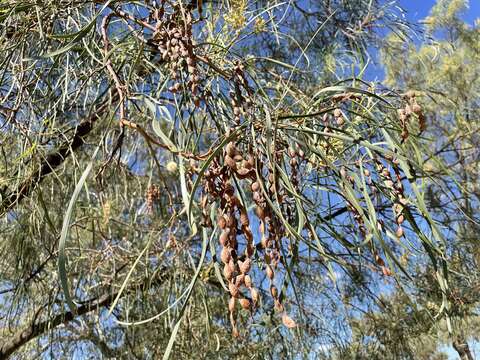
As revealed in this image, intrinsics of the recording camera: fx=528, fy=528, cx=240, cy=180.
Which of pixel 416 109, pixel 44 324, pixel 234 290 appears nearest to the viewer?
pixel 234 290

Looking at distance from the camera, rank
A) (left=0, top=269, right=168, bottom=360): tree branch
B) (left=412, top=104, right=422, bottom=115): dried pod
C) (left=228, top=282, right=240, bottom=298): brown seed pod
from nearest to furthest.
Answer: (left=228, top=282, right=240, bottom=298): brown seed pod, (left=412, top=104, right=422, bottom=115): dried pod, (left=0, top=269, right=168, bottom=360): tree branch

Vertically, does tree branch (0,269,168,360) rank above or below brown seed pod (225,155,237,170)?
above

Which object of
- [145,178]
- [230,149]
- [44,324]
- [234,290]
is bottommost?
[234,290]

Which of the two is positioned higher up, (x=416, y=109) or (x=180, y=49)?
(x=180, y=49)

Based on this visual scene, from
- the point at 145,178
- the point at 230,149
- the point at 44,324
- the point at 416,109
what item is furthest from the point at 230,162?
the point at 145,178

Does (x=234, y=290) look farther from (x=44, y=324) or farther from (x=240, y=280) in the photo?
(x=44, y=324)

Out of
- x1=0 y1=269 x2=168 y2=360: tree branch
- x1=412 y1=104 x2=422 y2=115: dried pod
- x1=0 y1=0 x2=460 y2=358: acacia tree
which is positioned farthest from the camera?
x1=0 y1=269 x2=168 y2=360: tree branch

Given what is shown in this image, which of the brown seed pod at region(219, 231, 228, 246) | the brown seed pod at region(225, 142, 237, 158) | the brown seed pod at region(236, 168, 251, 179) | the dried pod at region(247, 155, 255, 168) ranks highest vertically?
the dried pod at region(247, 155, 255, 168)

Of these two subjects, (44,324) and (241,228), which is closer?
(241,228)

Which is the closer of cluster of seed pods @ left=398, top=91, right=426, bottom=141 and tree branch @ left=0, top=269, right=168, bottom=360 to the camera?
cluster of seed pods @ left=398, top=91, right=426, bottom=141

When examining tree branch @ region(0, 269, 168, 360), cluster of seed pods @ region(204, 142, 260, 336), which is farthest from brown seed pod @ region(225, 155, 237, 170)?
tree branch @ region(0, 269, 168, 360)

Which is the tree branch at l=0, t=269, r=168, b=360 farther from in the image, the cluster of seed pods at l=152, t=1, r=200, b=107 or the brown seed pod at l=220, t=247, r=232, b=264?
the brown seed pod at l=220, t=247, r=232, b=264

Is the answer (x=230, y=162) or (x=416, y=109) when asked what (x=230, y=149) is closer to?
(x=230, y=162)

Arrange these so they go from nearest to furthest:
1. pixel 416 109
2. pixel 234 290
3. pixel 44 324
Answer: pixel 234 290 < pixel 416 109 < pixel 44 324
